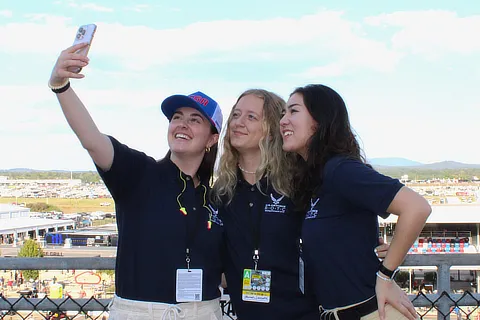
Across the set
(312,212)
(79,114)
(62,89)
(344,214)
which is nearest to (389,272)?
(344,214)

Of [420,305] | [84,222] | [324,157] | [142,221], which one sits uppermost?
[324,157]

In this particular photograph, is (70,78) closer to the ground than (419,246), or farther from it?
farther from it

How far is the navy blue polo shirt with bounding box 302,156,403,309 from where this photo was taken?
2471mm

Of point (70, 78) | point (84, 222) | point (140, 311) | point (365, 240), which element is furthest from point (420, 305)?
point (84, 222)

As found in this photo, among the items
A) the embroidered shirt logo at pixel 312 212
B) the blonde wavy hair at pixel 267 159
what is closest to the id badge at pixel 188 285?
the blonde wavy hair at pixel 267 159

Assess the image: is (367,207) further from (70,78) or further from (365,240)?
(70,78)

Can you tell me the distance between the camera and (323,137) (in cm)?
273

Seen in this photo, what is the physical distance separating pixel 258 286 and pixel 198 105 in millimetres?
1072

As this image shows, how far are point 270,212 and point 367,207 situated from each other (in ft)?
2.39

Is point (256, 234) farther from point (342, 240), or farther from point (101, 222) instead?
point (101, 222)

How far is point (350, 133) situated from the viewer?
2.78m

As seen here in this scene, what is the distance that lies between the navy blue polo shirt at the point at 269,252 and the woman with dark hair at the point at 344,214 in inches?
5.7

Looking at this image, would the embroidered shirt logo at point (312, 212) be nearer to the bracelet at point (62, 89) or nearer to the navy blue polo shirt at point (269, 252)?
the navy blue polo shirt at point (269, 252)

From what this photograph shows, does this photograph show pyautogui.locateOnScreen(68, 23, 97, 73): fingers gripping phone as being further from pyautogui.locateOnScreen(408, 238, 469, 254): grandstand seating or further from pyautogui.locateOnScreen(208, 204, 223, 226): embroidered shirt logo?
pyautogui.locateOnScreen(408, 238, 469, 254): grandstand seating
